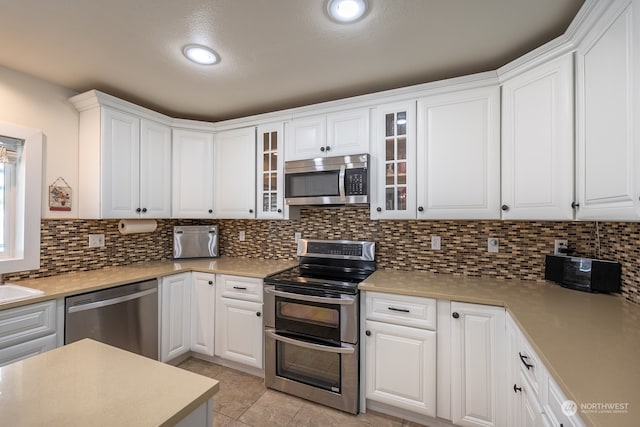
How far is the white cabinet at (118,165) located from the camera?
2.26 meters

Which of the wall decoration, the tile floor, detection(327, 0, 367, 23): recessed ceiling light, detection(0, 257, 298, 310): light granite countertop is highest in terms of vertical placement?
detection(327, 0, 367, 23): recessed ceiling light

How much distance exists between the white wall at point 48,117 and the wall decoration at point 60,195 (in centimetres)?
2

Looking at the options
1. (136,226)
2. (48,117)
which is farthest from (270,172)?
(48,117)

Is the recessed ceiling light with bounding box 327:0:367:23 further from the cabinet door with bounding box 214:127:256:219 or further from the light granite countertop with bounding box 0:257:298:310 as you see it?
the light granite countertop with bounding box 0:257:298:310

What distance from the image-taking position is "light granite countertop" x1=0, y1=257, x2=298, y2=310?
1.84m

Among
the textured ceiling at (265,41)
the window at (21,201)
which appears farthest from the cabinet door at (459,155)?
the window at (21,201)

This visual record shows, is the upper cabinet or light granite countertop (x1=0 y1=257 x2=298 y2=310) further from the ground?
the upper cabinet

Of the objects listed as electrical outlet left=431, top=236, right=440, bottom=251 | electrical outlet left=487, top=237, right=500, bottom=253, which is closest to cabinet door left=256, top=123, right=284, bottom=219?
electrical outlet left=431, top=236, right=440, bottom=251

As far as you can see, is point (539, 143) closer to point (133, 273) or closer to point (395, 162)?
point (395, 162)

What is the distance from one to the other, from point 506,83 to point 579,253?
1.19 meters

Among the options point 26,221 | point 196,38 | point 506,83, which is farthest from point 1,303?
point 506,83

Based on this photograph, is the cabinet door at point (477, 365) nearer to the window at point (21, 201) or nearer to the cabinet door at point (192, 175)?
the cabinet door at point (192, 175)

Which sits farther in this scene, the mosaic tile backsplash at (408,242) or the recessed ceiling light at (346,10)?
the mosaic tile backsplash at (408,242)

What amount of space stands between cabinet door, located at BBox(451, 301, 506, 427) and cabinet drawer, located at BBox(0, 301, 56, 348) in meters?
2.40
